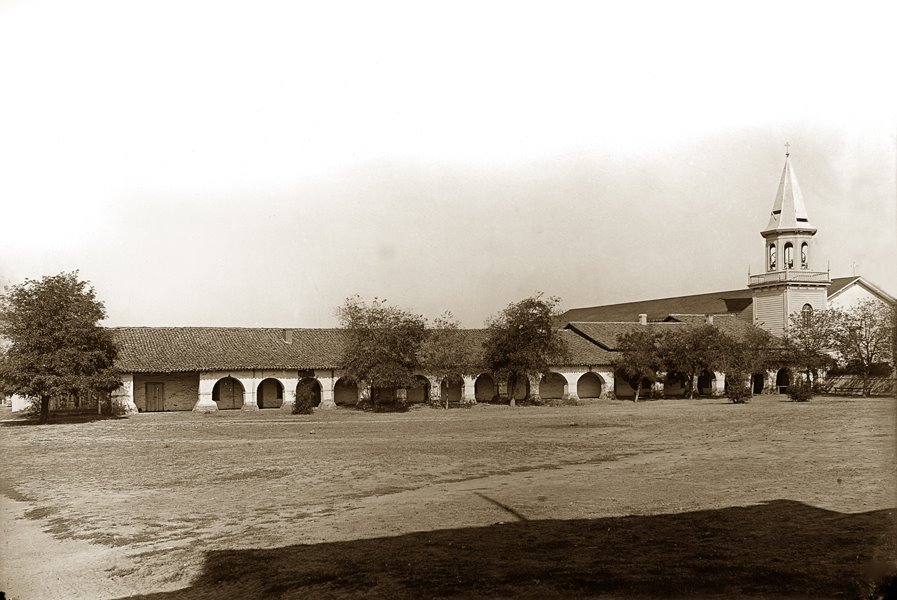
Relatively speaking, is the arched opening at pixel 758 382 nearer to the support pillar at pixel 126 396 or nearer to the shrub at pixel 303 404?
the shrub at pixel 303 404

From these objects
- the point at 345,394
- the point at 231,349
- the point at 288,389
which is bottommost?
the point at 345,394

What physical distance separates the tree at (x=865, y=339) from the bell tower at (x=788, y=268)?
148 inches

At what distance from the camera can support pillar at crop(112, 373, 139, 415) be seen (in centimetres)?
3281

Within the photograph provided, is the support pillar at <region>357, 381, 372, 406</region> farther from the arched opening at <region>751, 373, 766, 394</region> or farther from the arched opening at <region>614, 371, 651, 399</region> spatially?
the arched opening at <region>751, 373, 766, 394</region>

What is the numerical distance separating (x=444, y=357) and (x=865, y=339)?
2359 centimetres

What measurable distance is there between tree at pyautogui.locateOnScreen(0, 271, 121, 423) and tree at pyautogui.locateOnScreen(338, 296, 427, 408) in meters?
10.4

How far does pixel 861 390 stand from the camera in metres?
41.8

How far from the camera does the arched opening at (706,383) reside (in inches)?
1746

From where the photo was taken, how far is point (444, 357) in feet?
123

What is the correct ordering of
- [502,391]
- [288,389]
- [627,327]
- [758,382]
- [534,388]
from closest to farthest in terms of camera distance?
[288,389] → [534,388] → [502,391] → [758,382] → [627,327]

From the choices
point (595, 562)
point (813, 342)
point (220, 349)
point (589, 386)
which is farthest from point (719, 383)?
point (595, 562)

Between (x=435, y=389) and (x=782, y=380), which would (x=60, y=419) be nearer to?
(x=435, y=389)

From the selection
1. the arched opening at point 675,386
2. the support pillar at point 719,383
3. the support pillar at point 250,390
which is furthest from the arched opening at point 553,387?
the support pillar at point 250,390

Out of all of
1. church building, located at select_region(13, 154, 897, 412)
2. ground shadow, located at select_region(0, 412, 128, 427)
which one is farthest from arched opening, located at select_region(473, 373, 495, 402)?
ground shadow, located at select_region(0, 412, 128, 427)
